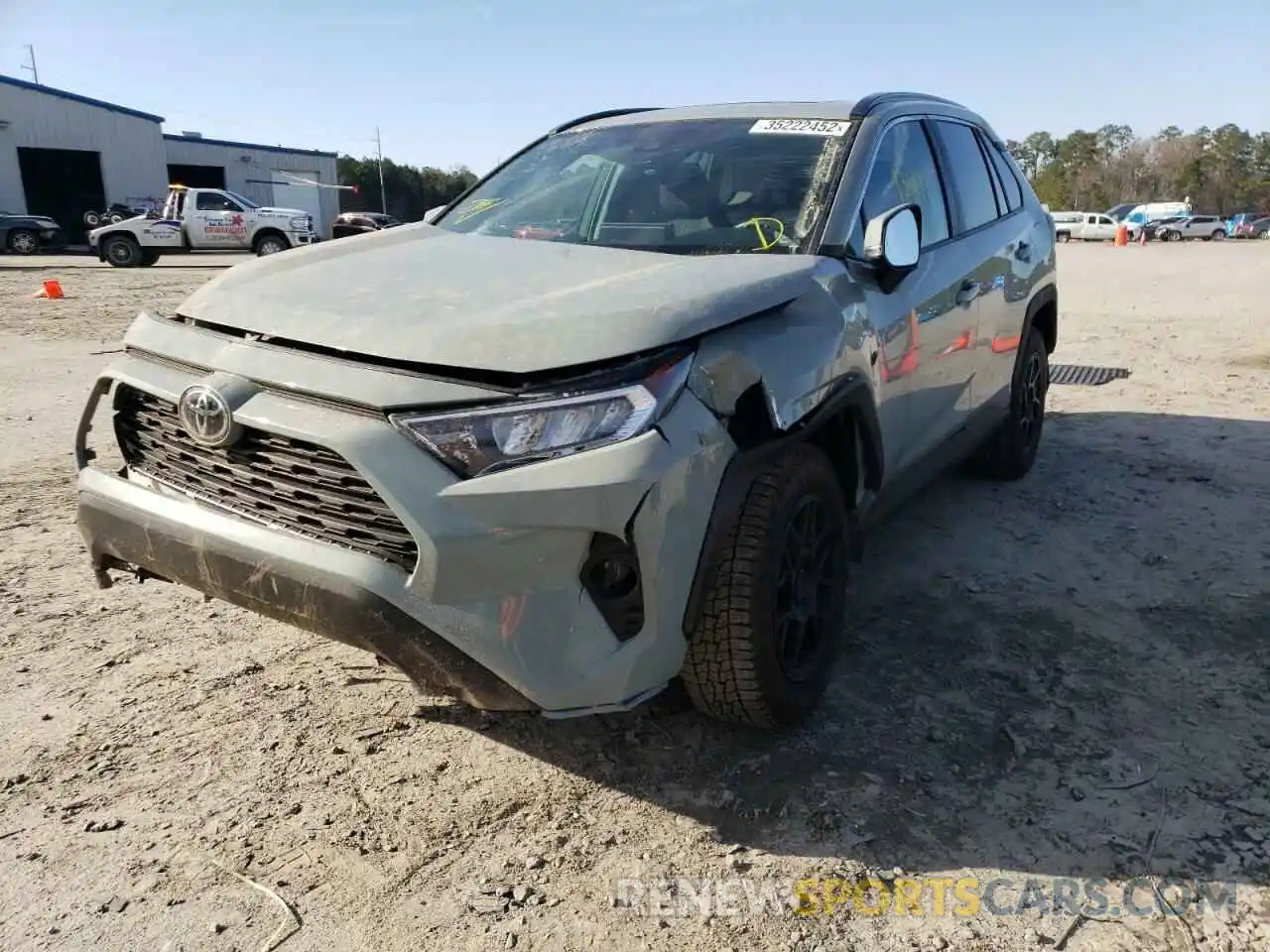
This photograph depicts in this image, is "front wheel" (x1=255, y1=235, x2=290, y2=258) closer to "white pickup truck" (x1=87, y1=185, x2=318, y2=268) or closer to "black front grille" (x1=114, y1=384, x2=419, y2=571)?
"white pickup truck" (x1=87, y1=185, x2=318, y2=268)

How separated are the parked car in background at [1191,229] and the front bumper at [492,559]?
56.5 metres

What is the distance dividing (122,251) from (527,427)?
2600 centimetres

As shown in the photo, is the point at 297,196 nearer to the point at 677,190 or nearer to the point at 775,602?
the point at 677,190

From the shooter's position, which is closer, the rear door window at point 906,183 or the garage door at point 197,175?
the rear door window at point 906,183

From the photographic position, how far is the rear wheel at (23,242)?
95.7 ft


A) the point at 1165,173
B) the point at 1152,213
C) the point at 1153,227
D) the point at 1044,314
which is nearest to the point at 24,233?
the point at 1044,314

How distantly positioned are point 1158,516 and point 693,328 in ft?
11.3

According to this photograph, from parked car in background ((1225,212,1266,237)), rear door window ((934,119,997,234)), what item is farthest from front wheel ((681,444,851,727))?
parked car in background ((1225,212,1266,237))

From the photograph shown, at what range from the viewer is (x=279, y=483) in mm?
2203

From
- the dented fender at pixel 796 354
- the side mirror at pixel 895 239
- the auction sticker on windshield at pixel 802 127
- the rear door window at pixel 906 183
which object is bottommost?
the dented fender at pixel 796 354

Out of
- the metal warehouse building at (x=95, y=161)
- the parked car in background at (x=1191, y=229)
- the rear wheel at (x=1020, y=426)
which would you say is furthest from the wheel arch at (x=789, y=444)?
the parked car in background at (x=1191, y=229)

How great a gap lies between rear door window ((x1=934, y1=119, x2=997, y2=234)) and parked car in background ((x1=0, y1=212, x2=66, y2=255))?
32213 millimetres

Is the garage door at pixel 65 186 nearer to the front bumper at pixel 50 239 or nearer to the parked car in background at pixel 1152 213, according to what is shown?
the front bumper at pixel 50 239

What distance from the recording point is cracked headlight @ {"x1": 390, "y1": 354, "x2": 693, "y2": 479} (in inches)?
79.8
